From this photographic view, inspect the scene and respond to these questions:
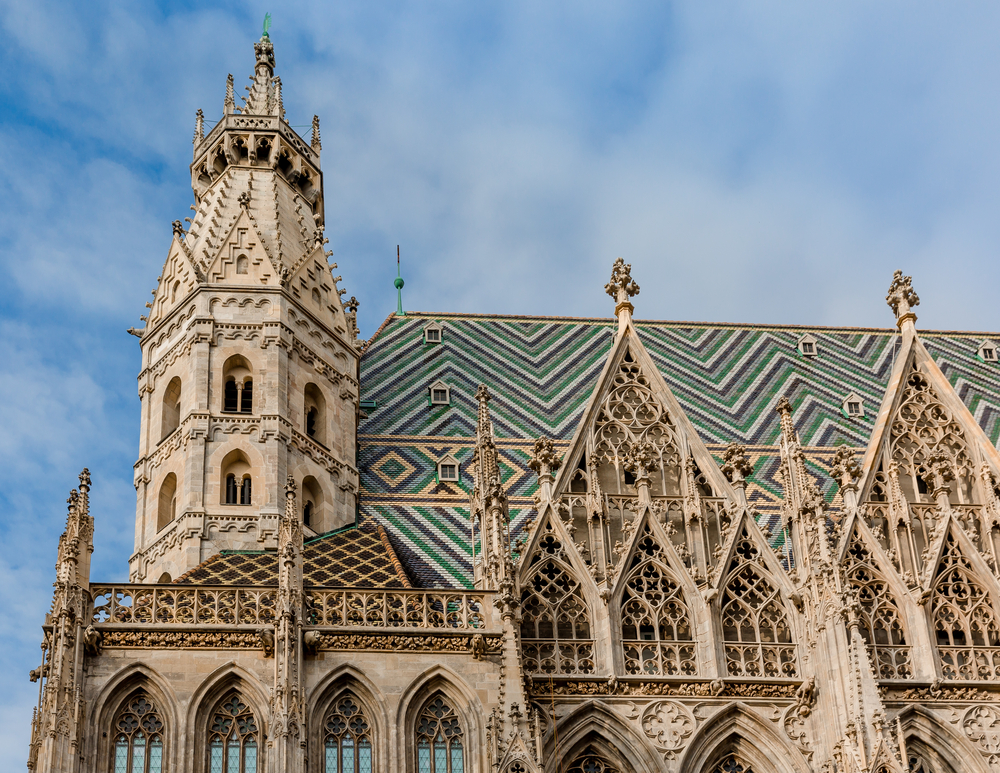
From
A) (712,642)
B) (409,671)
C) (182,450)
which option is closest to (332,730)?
(409,671)

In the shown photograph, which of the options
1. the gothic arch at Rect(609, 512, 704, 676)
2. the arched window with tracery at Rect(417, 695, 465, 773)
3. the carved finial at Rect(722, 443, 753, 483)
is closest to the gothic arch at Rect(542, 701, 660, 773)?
the gothic arch at Rect(609, 512, 704, 676)

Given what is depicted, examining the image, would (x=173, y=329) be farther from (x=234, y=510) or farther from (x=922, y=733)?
(x=922, y=733)

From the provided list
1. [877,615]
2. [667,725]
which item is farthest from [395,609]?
[877,615]

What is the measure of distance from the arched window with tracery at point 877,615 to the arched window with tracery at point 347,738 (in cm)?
764

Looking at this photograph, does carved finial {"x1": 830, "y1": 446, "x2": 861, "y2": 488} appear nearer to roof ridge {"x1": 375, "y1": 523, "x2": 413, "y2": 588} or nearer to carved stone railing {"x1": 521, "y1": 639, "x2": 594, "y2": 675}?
carved stone railing {"x1": 521, "y1": 639, "x2": 594, "y2": 675}

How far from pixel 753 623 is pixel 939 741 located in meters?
3.24

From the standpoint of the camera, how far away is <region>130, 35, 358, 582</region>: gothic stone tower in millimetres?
28188

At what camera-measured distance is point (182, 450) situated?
1134 inches

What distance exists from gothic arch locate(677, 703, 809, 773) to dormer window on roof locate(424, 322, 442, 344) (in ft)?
43.7

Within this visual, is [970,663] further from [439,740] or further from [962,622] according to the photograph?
[439,740]

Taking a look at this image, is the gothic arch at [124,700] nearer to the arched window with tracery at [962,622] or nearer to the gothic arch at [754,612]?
the gothic arch at [754,612]

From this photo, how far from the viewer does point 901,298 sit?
99.1ft

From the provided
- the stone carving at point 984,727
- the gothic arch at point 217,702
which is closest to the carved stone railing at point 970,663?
the stone carving at point 984,727

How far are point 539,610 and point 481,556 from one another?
1205 millimetres
